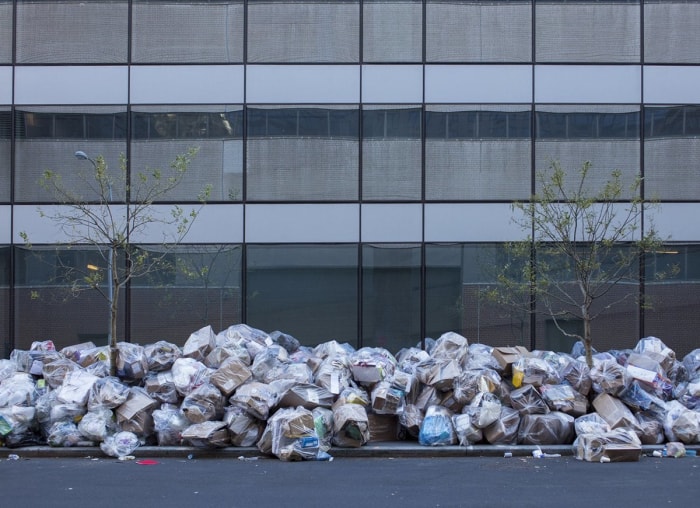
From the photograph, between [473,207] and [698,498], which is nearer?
[698,498]

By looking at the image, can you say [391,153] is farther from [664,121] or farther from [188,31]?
[664,121]

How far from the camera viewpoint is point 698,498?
7977 millimetres

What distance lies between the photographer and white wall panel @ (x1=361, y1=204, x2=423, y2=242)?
15.9 metres

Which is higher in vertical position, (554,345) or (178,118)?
(178,118)

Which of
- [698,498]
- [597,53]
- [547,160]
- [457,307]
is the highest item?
[597,53]

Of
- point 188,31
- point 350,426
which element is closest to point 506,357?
point 350,426

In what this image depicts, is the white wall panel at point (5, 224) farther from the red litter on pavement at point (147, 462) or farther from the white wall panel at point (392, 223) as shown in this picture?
the red litter on pavement at point (147, 462)

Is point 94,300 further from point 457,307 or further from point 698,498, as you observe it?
point 698,498

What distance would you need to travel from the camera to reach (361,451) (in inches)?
421

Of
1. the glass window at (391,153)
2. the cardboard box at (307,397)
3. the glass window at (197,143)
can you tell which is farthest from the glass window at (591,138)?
the cardboard box at (307,397)

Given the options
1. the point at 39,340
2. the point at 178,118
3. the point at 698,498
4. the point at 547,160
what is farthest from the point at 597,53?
the point at 39,340

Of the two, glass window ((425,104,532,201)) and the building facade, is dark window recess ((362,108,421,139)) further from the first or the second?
glass window ((425,104,532,201))

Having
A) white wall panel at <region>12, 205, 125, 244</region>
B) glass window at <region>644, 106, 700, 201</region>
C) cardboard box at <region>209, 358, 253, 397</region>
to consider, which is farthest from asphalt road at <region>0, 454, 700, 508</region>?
glass window at <region>644, 106, 700, 201</region>

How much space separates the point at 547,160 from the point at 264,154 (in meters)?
5.61
